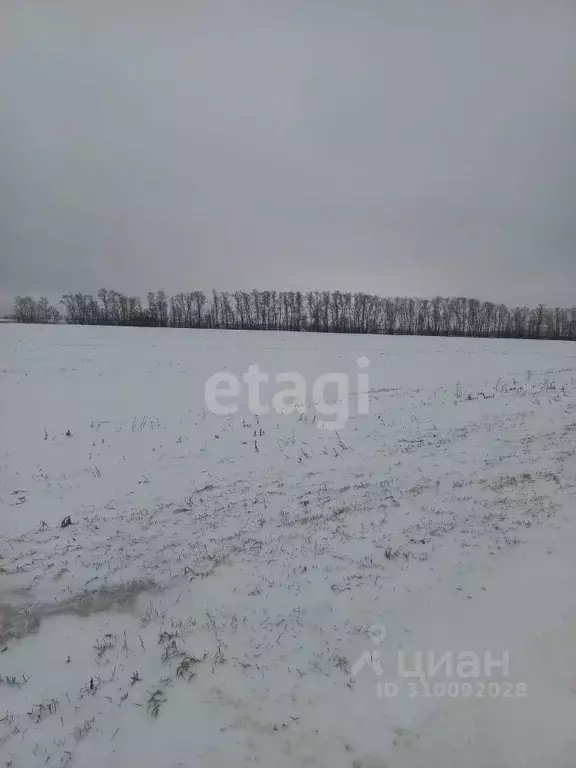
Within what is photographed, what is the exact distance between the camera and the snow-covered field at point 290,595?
12.1 ft

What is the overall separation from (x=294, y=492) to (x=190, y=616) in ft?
11.7

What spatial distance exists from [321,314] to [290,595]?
10864cm

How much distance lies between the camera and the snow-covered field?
12.1 feet

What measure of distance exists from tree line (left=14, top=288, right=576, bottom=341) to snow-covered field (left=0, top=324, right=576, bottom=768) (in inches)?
3672

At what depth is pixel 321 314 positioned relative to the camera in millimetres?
111500

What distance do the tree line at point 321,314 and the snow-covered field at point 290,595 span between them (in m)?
A: 93.3

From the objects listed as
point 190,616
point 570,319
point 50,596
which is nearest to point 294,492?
point 190,616

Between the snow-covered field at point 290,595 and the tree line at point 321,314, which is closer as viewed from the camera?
the snow-covered field at point 290,595

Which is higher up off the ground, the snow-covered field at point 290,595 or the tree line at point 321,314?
the tree line at point 321,314

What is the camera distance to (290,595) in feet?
17.6

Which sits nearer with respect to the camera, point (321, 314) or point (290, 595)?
point (290, 595)

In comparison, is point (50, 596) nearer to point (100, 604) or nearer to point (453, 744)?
point (100, 604)

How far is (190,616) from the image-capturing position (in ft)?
16.6

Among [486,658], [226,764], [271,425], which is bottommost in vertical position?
[226,764]
